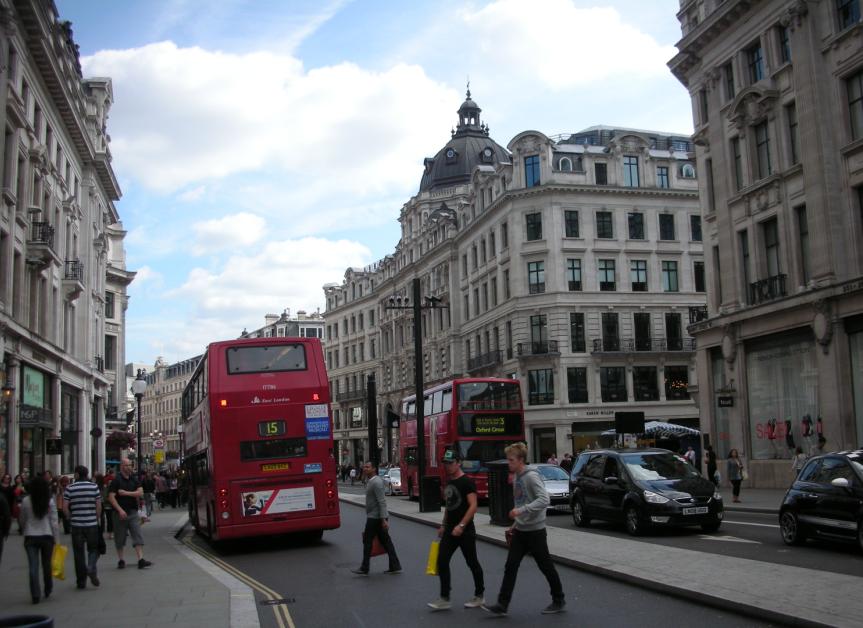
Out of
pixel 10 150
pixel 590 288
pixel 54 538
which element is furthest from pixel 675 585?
pixel 590 288

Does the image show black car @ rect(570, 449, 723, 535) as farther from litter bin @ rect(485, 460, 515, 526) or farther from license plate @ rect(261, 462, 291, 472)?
license plate @ rect(261, 462, 291, 472)

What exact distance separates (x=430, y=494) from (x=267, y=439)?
34.6 feet

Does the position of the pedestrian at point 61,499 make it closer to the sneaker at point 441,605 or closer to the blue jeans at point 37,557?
the blue jeans at point 37,557

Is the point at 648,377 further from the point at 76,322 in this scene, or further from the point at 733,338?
the point at 76,322

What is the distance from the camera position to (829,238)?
28.0 metres

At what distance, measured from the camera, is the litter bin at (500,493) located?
20.0 m

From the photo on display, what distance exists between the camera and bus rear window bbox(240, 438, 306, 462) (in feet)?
57.5

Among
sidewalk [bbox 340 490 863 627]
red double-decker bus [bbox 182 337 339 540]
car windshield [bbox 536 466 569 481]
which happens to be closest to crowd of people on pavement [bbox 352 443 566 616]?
sidewalk [bbox 340 490 863 627]

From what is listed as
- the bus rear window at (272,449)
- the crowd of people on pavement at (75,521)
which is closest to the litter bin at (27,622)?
the crowd of people on pavement at (75,521)

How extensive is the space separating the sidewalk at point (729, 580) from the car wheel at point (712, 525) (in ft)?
6.34

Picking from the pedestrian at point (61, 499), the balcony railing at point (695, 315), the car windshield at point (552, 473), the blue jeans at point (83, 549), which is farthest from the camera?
the balcony railing at point (695, 315)

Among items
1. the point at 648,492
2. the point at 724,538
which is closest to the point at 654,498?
the point at 648,492

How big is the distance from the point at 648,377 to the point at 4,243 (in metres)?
39.1

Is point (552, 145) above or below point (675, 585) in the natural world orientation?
above
